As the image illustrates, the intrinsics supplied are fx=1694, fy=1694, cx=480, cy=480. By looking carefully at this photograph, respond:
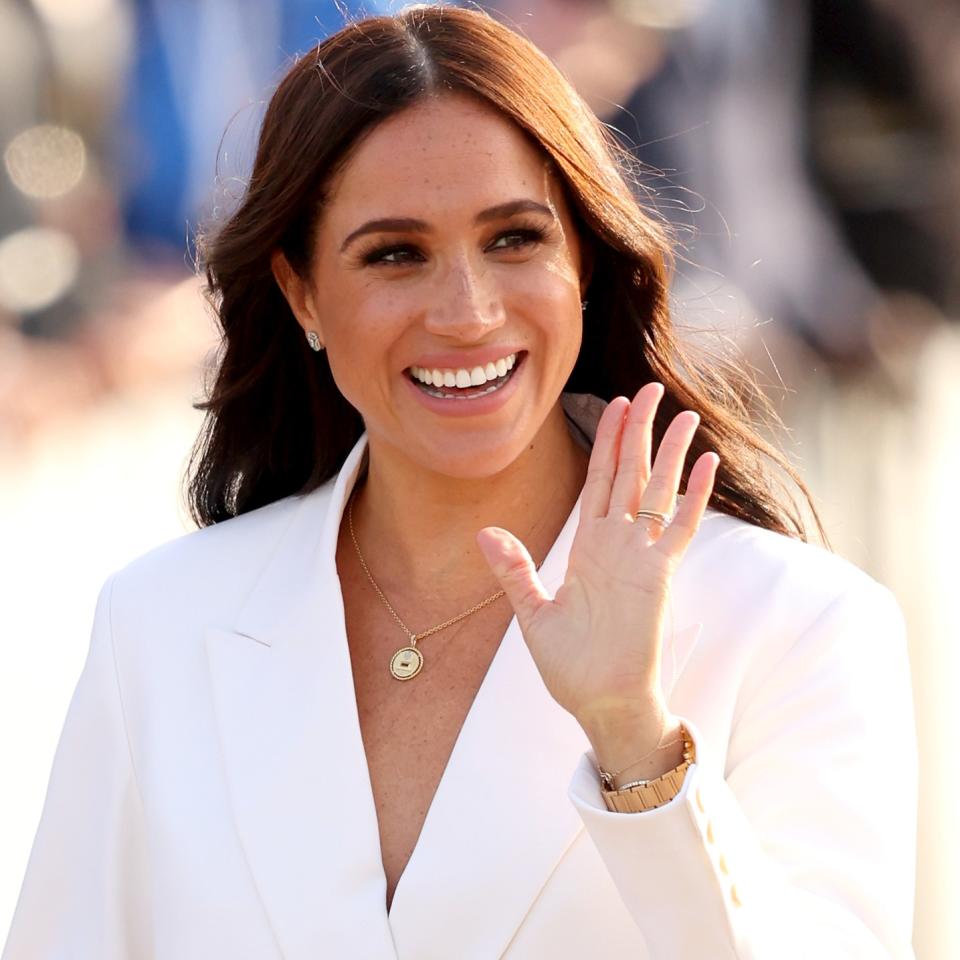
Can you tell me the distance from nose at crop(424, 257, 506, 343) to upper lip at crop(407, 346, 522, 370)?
0.02 metres

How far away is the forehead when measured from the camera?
7.13ft

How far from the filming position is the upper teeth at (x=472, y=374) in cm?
220

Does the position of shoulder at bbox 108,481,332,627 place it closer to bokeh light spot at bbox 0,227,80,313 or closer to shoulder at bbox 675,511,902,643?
shoulder at bbox 675,511,902,643

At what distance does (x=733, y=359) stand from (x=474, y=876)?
1.03 meters

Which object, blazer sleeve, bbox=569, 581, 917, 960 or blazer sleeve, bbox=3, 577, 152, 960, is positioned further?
blazer sleeve, bbox=3, 577, 152, 960

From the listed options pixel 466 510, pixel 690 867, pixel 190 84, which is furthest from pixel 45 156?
pixel 690 867

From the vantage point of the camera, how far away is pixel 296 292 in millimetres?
2482

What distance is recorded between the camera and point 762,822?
1.88 metres

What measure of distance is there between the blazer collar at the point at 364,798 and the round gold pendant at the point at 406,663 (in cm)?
8

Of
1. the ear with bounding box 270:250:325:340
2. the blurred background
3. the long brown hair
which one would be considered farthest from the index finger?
the blurred background

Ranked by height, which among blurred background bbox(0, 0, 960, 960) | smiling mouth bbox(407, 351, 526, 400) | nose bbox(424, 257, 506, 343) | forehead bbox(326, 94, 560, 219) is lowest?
smiling mouth bbox(407, 351, 526, 400)

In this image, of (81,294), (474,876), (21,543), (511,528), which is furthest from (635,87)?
(474,876)

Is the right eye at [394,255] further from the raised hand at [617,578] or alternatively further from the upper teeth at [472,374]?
the raised hand at [617,578]

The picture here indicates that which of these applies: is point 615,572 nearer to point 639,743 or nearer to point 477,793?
point 639,743
